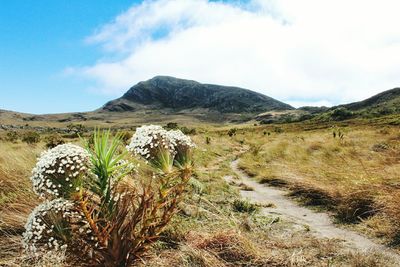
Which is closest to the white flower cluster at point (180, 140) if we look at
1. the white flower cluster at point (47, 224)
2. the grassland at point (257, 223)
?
the white flower cluster at point (47, 224)

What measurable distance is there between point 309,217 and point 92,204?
266 inches

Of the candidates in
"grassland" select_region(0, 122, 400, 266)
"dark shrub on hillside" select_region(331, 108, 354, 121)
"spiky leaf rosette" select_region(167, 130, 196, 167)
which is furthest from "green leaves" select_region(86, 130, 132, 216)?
"dark shrub on hillside" select_region(331, 108, 354, 121)

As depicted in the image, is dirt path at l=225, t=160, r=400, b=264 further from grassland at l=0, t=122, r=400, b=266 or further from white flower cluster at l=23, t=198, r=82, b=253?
white flower cluster at l=23, t=198, r=82, b=253

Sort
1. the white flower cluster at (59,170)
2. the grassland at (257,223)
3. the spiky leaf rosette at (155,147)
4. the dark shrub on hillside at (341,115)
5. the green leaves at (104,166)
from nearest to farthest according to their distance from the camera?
the white flower cluster at (59,170), the green leaves at (104,166), the spiky leaf rosette at (155,147), the grassland at (257,223), the dark shrub on hillside at (341,115)

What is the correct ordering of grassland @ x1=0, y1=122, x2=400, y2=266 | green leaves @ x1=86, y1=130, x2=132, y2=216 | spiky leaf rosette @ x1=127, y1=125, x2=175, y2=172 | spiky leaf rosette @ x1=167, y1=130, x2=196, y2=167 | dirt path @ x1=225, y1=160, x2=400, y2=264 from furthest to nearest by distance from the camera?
Answer: dirt path @ x1=225, y1=160, x2=400, y2=264 → grassland @ x1=0, y1=122, x2=400, y2=266 → spiky leaf rosette @ x1=167, y1=130, x2=196, y2=167 → spiky leaf rosette @ x1=127, y1=125, x2=175, y2=172 → green leaves @ x1=86, y1=130, x2=132, y2=216

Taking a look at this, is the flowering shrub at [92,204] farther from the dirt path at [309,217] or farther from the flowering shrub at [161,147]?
the dirt path at [309,217]

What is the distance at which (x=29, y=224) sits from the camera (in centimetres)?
439

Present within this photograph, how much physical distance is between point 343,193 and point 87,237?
7400mm

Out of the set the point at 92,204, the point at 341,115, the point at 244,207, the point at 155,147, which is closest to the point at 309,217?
Result: the point at 244,207

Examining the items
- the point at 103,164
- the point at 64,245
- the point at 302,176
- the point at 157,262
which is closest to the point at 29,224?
the point at 64,245

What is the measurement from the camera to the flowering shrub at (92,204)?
170 inches

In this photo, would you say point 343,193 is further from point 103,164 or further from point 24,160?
point 24,160

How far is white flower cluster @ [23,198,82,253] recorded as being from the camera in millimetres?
4301

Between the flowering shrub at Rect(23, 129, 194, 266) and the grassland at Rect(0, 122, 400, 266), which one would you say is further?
the grassland at Rect(0, 122, 400, 266)
